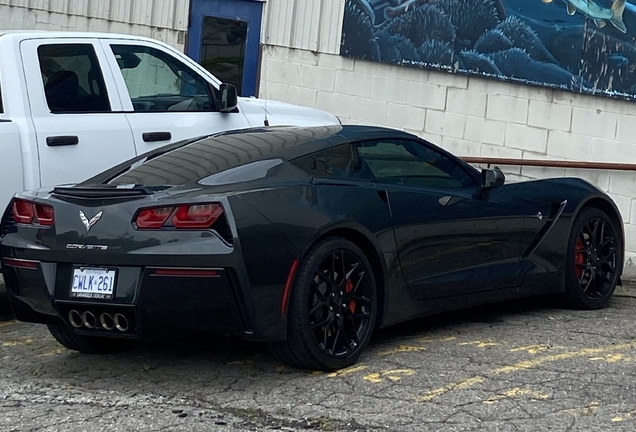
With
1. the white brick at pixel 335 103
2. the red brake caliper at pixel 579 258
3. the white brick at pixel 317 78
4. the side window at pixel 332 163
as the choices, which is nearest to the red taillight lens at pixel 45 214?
the side window at pixel 332 163

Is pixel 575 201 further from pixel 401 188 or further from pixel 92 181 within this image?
pixel 92 181

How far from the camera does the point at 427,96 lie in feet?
39.3

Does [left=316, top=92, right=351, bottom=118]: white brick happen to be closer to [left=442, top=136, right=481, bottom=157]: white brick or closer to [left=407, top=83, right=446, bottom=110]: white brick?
[left=407, top=83, right=446, bottom=110]: white brick

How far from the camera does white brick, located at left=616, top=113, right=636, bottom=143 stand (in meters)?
10.7

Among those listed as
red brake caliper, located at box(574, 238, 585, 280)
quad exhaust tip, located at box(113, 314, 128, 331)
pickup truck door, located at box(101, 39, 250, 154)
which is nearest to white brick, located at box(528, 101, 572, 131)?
red brake caliper, located at box(574, 238, 585, 280)

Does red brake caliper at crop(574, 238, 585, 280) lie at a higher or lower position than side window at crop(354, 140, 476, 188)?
lower

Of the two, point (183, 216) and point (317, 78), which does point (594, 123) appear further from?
point (183, 216)

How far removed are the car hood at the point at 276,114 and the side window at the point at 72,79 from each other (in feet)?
4.31

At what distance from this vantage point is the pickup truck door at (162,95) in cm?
834

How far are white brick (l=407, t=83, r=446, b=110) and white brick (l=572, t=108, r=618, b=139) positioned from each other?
1.46 meters

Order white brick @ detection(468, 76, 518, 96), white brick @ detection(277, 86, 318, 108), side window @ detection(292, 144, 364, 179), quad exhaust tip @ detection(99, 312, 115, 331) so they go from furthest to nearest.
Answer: white brick @ detection(277, 86, 318, 108) < white brick @ detection(468, 76, 518, 96) < side window @ detection(292, 144, 364, 179) < quad exhaust tip @ detection(99, 312, 115, 331)

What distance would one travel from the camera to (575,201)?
7781 mm

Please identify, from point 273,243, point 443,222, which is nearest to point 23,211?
point 273,243

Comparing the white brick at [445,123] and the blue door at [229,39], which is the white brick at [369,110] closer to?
the white brick at [445,123]
